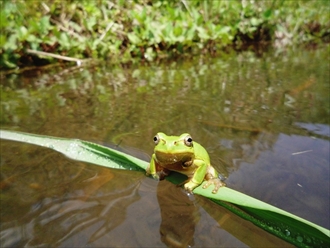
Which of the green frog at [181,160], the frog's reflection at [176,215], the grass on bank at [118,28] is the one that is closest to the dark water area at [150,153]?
the frog's reflection at [176,215]

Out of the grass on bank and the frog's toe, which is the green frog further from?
the grass on bank

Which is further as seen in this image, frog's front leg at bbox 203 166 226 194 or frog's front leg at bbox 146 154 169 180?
frog's front leg at bbox 146 154 169 180

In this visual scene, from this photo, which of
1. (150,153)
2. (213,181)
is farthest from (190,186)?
(150,153)

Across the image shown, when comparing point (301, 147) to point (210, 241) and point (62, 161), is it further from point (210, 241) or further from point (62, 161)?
point (62, 161)

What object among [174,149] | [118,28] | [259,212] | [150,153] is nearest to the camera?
[259,212]

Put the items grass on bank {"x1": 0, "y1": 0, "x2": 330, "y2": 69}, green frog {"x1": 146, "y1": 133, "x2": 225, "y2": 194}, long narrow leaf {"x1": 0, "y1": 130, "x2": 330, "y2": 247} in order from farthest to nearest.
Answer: grass on bank {"x1": 0, "y1": 0, "x2": 330, "y2": 69} < green frog {"x1": 146, "y1": 133, "x2": 225, "y2": 194} < long narrow leaf {"x1": 0, "y1": 130, "x2": 330, "y2": 247}

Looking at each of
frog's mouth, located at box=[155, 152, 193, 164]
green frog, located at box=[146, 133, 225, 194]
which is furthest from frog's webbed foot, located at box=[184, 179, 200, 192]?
frog's mouth, located at box=[155, 152, 193, 164]

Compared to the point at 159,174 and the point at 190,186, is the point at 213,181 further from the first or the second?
the point at 159,174
